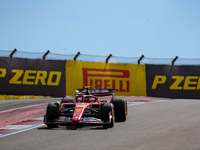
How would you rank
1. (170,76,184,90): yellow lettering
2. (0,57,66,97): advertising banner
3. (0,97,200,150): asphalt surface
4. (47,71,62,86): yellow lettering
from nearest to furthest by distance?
(0,97,200,150): asphalt surface, (0,57,66,97): advertising banner, (47,71,62,86): yellow lettering, (170,76,184,90): yellow lettering

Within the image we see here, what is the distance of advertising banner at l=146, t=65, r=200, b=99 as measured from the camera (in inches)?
917

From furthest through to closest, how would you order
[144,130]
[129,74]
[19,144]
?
1. [129,74]
2. [144,130]
3. [19,144]

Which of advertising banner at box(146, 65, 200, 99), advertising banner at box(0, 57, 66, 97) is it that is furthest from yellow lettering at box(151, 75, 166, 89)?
advertising banner at box(0, 57, 66, 97)

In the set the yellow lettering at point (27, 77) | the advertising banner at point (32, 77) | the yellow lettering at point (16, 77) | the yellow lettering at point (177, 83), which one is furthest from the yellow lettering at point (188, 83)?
the yellow lettering at point (16, 77)

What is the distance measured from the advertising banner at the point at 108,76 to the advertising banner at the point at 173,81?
59 cm

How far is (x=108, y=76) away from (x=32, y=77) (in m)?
4.56

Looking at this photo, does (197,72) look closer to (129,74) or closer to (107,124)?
(129,74)

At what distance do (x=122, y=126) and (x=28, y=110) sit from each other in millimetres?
5970

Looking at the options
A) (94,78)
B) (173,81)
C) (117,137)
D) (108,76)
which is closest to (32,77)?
(94,78)

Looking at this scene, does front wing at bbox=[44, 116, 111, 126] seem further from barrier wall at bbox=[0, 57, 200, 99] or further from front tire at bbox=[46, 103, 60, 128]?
barrier wall at bbox=[0, 57, 200, 99]

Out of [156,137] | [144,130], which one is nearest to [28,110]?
[144,130]

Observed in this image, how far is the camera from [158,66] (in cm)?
2359

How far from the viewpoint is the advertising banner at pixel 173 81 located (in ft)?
76.4

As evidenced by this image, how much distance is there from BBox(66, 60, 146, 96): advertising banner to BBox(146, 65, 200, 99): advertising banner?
59cm
